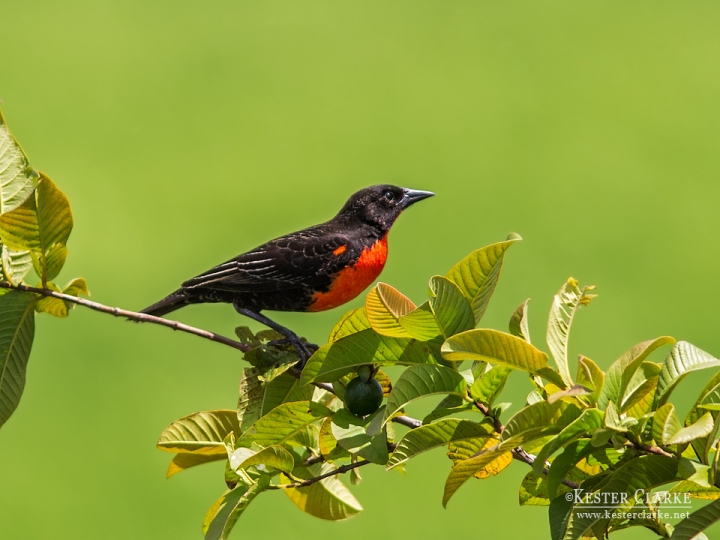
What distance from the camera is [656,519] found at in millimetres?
1349

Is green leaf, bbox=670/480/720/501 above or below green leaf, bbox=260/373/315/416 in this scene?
below

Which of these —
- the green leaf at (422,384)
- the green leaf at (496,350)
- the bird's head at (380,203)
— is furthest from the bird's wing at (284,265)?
the green leaf at (496,350)

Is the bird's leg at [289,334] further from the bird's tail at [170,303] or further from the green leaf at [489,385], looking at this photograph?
the green leaf at [489,385]

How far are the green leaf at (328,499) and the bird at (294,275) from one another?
68 centimetres

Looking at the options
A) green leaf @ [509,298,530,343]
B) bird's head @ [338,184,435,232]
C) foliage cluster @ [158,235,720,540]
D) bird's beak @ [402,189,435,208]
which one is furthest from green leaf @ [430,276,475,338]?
bird's beak @ [402,189,435,208]

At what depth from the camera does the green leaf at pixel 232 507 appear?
4.88ft

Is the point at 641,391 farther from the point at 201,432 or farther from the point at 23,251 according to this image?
the point at 23,251

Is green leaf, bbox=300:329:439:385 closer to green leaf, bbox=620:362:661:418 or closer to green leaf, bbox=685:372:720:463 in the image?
green leaf, bbox=620:362:661:418

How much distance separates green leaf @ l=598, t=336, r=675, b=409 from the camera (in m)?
1.23

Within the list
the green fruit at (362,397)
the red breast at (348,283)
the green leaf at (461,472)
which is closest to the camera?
the green leaf at (461,472)

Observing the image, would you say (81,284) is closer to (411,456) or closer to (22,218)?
(22,218)

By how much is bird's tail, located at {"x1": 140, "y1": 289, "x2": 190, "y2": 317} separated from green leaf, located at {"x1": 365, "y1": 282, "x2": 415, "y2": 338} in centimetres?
114

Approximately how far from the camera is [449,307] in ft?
4.26

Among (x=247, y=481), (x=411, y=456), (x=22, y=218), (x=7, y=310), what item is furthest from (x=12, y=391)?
(x=411, y=456)
